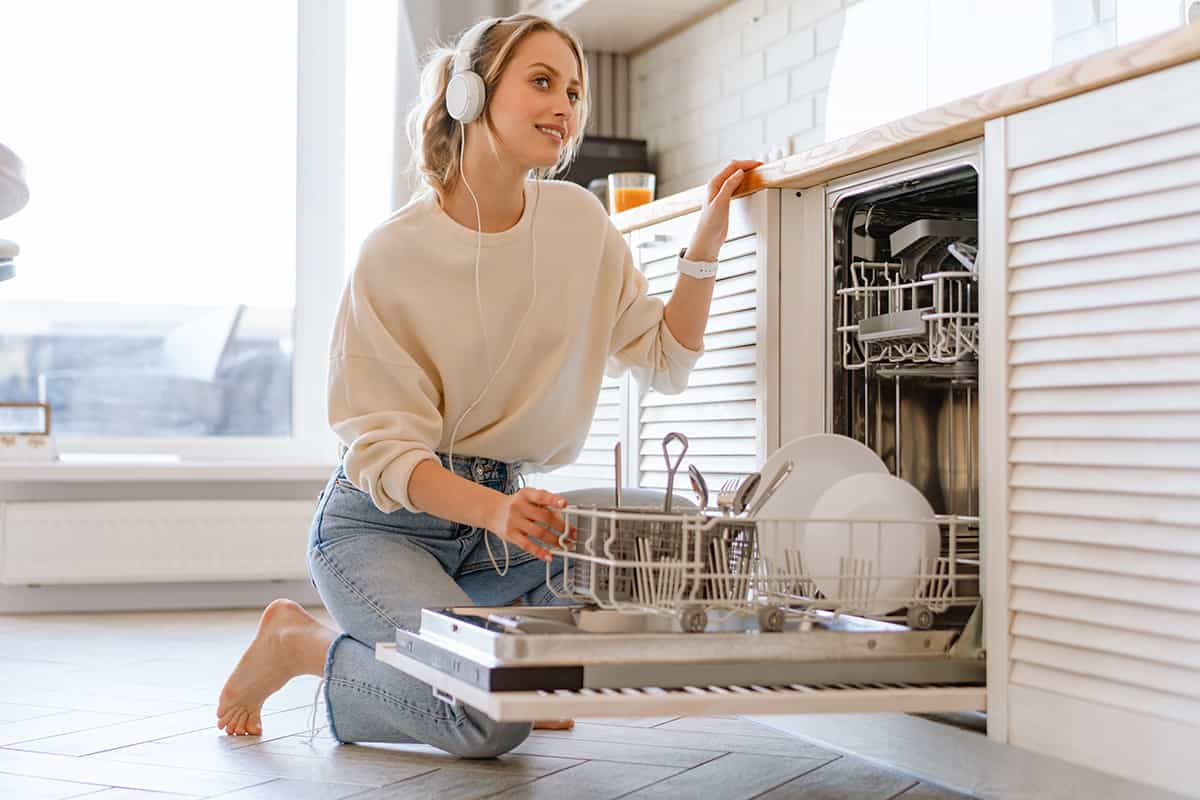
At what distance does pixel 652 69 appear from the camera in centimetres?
385

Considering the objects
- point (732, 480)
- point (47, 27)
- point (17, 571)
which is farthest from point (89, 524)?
point (732, 480)

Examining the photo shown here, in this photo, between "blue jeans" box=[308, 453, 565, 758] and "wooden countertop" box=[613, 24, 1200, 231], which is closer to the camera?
"wooden countertop" box=[613, 24, 1200, 231]

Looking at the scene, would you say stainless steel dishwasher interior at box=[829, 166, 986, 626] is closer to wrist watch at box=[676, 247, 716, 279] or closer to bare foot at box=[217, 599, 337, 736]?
wrist watch at box=[676, 247, 716, 279]

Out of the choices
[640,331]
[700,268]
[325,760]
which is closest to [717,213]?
[700,268]

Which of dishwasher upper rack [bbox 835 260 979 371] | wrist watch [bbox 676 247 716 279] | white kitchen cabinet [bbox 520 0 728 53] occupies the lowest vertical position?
dishwasher upper rack [bbox 835 260 979 371]

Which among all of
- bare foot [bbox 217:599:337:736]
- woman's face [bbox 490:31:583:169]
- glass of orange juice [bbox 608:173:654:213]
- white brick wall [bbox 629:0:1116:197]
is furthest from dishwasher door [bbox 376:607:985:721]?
white brick wall [bbox 629:0:1116:197]

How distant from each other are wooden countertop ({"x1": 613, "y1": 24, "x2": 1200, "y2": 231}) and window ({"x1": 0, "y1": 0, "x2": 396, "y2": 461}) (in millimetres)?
2302

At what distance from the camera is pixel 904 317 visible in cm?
176

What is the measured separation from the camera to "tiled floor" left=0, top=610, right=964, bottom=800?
169cm

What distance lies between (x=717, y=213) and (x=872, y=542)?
698mm

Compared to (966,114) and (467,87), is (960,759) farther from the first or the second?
(467,87)

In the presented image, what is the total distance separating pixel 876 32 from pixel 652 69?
113cm

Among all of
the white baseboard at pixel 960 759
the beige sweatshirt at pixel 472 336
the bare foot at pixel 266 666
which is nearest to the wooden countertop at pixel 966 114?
the beige sweatshirt at pixel 472 336

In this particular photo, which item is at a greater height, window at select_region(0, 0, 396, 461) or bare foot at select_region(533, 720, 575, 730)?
window at select_region(0, 0, 396, 461)
